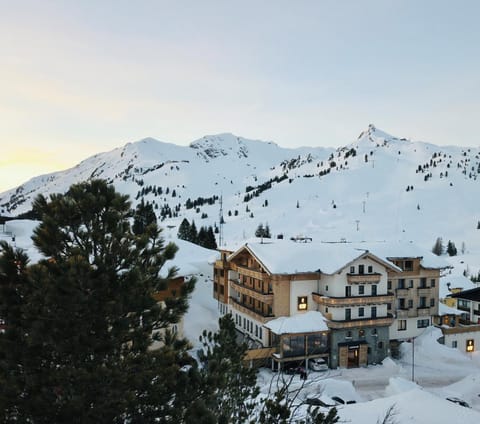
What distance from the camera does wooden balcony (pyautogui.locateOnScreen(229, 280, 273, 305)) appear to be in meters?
43.6

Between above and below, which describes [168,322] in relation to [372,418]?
above

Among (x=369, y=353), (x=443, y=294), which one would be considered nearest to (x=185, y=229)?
(x=443, y=294)

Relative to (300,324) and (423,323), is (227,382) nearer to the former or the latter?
(300,324)

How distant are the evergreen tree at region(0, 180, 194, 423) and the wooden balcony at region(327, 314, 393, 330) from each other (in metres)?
34.1

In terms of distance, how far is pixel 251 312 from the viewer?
4622 cm

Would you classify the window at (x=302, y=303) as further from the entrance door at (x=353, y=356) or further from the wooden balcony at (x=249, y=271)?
the entrance door at (x=353, y=356)

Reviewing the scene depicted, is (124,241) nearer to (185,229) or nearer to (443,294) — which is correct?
(443,294)

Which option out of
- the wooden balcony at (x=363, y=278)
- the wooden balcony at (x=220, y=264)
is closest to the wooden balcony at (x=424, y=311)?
the wooden balcony at (x=363, y=278)

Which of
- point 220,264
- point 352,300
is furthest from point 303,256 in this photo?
point 220,264

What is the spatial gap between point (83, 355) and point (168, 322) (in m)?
2.24

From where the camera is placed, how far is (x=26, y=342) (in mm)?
9586

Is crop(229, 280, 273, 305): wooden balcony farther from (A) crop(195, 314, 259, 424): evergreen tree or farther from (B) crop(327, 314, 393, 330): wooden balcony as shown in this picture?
(A) crop(195, 314, 259, 424): evergreen tree

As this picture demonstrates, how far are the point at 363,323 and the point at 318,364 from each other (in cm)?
650

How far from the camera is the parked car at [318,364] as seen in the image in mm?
41562
